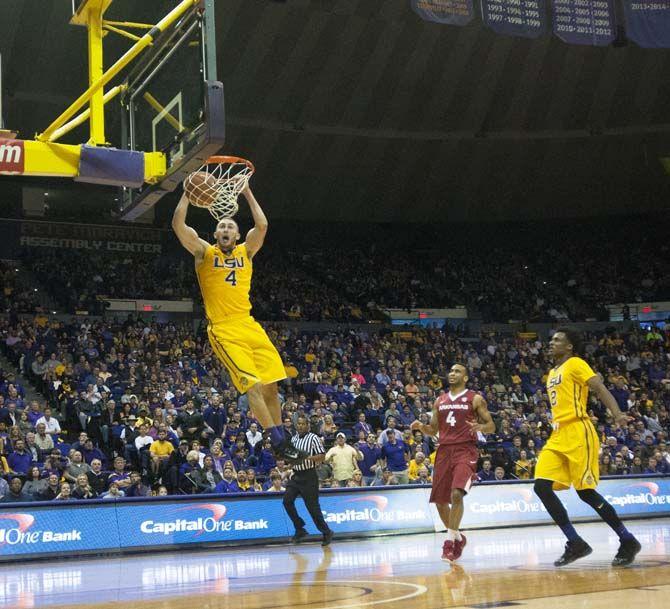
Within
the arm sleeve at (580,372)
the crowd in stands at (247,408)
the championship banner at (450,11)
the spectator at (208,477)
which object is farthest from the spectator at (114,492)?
the championship banner at (450,11)

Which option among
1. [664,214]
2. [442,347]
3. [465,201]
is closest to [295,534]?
[442,347]

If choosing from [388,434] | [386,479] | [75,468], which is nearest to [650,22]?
[388,434]

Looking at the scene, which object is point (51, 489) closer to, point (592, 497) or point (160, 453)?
point (160, 453)

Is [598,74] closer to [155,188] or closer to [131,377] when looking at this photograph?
[131,377]

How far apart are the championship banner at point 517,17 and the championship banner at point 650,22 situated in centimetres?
264

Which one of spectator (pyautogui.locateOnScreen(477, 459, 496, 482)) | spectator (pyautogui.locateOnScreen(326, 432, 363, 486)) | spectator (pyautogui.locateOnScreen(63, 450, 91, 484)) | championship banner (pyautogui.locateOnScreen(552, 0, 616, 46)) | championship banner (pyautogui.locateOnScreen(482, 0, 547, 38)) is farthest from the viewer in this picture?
championship banner (pyautogui.locateOnScreen(552, 0, 616, 46))

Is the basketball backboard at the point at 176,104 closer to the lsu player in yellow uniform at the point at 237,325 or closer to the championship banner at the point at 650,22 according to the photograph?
the lsu player in yellow uniform at the point at 237,325

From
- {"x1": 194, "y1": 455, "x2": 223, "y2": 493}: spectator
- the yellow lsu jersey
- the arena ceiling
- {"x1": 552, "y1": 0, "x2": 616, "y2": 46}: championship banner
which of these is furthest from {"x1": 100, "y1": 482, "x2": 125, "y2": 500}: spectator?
{"x1": 552, "y1": 0, "x2": 616, "y2": 46}: championship banner

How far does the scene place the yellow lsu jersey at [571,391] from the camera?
8523 mm

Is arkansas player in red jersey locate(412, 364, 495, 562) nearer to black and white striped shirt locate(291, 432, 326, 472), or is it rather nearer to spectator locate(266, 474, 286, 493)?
black and white striped shirt locate(291, 432, 326, 472)

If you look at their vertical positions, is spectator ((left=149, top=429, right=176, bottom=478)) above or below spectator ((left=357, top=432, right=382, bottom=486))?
above

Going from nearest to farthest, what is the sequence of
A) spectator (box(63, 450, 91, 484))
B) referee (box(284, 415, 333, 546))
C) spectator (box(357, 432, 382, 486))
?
referee (box(284, 415, 333, 546)) → spectator (box(63, 450, 91, 484)) → spectator (box(357, 432, 382, 486))

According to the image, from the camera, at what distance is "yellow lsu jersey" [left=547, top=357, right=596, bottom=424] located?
8.52m

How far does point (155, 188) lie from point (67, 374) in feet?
39.1
